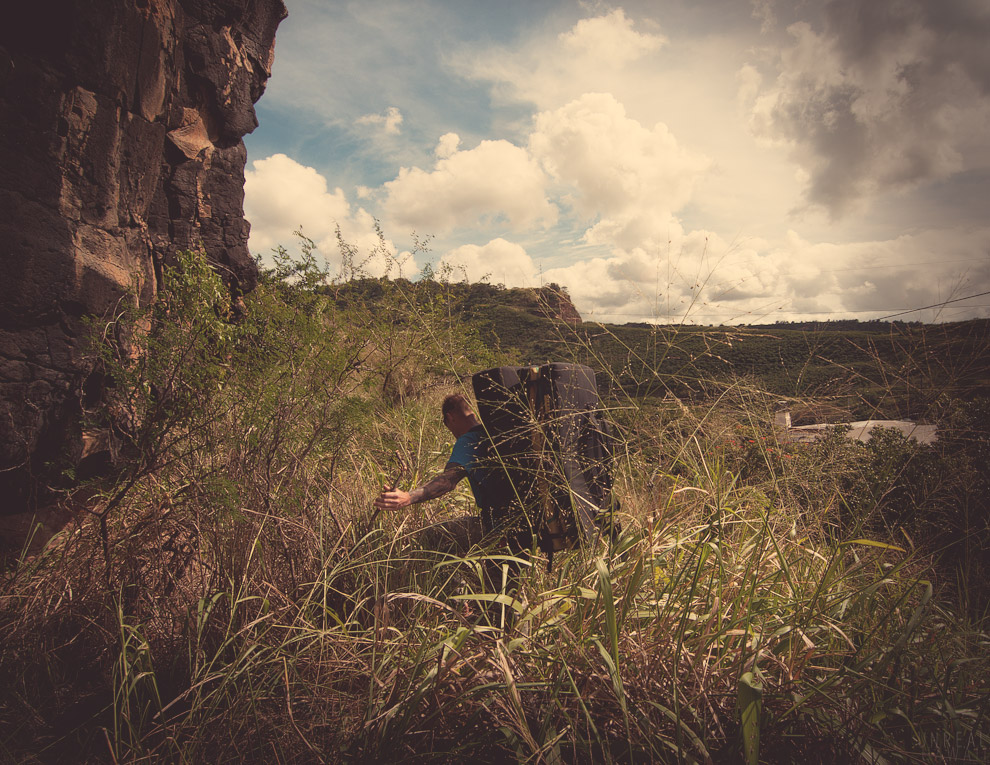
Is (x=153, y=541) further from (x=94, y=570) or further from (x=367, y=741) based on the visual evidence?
(x=367, y=741)

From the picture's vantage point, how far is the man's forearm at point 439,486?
7.38 ft

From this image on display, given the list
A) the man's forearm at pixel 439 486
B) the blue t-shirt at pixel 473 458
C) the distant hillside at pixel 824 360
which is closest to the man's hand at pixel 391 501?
the man's forearm at pixel 439 486

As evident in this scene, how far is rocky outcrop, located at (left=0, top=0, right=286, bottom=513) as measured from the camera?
234 cm

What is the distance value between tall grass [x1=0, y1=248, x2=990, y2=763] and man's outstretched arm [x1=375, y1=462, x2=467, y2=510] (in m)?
0.24

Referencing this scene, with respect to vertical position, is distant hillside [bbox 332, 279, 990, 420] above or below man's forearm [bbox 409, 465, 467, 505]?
above

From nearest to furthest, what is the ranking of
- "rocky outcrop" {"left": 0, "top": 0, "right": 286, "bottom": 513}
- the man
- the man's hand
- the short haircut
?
the man's hand < the man < "rocky outcrop" {"left": 0, "top": 0, "right": 286, "bottom": 513} < the short haircut

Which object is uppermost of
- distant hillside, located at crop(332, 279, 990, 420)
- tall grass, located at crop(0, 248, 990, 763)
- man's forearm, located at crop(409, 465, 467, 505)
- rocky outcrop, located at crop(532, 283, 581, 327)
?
rocky outcrop, located at crop(532, 283, 581, 327)

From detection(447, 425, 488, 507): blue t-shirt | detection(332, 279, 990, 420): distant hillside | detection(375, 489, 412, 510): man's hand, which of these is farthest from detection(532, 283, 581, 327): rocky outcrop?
detection(375, 489, 412, 510): man's hand

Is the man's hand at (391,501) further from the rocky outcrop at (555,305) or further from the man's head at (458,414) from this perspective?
the rocky outcrop at (555,305)

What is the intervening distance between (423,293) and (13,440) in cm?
340

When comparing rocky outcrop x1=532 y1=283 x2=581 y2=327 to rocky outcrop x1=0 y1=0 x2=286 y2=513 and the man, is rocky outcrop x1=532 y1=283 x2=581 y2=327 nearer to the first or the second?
the man

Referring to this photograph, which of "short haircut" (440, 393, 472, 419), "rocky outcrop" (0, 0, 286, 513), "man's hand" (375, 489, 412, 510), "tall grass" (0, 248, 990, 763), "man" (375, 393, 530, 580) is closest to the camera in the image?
"tall grass" (0, 248, 990, 763)

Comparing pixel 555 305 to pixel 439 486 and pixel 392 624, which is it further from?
pixel 392 624

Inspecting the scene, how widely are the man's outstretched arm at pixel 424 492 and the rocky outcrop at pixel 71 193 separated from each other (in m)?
1.42
